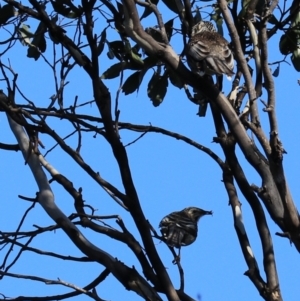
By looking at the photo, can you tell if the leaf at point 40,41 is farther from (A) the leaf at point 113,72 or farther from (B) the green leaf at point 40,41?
(A) the leaf at point 113,72

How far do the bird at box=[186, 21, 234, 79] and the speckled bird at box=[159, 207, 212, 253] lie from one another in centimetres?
144

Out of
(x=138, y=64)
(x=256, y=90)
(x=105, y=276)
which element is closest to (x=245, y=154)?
(x=256, y=90)

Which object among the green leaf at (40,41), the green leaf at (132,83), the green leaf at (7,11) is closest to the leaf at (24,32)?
the green leaf at (40,41)

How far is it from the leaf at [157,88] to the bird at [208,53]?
280mm

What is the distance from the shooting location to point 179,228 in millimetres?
7426

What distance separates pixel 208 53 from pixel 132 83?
2.31 ft

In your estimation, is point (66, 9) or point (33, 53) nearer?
point (66, 9)

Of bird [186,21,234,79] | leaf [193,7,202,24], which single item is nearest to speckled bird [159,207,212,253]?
bird [186,21,234,79]

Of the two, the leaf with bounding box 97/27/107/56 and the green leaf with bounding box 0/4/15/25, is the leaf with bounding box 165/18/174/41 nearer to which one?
the leaf with bounding box 97/27/107/56

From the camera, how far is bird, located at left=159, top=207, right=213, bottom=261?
7023mm

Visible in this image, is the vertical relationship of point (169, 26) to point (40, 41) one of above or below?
below

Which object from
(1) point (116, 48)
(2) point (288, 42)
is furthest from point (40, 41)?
(2) point (288, 42)

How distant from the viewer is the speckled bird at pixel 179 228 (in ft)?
23.0

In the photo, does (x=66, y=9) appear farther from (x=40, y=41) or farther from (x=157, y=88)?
(x=157, y=88)
